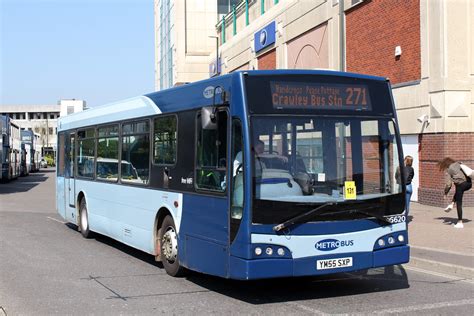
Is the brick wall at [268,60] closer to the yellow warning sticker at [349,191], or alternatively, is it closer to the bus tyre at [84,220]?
the bus tyre at [84,220]

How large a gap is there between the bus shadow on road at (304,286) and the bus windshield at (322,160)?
1.23 m

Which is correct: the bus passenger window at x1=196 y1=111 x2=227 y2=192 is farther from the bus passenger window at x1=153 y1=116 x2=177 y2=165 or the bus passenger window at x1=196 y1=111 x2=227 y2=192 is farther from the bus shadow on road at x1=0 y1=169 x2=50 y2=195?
the bus shadow on road at x1=0 y1=169 x2=50 y2=195

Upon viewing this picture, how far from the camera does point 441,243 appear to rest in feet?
35.8

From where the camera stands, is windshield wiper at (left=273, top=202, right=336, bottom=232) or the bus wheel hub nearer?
windshield wiper at (left=273, top=202, right=336, bottom=232)

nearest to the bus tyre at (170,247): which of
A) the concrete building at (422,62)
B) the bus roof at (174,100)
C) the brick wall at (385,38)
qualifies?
the bus roof at (174,100)

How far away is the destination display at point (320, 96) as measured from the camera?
6.87 meters

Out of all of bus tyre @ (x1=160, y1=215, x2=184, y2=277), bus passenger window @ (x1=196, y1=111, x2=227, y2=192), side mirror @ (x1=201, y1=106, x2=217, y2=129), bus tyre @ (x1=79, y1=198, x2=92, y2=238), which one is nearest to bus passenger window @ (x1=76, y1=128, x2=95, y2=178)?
bus tyre @ (x1=79, y1=198, x2=92, y2=238)

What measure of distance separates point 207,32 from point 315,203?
2168 inches

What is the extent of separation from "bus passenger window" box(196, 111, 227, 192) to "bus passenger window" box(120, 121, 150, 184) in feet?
6.17

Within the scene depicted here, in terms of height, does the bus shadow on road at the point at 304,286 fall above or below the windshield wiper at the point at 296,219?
below

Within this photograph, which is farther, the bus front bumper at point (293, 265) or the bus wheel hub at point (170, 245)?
the bus wheel hub at point (170, 245)

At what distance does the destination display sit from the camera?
6867mm

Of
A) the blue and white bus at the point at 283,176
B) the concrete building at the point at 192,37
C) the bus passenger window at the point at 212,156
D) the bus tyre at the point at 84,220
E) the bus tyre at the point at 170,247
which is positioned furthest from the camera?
the concrete building at the point at 192,37

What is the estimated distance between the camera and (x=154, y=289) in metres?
7.65
